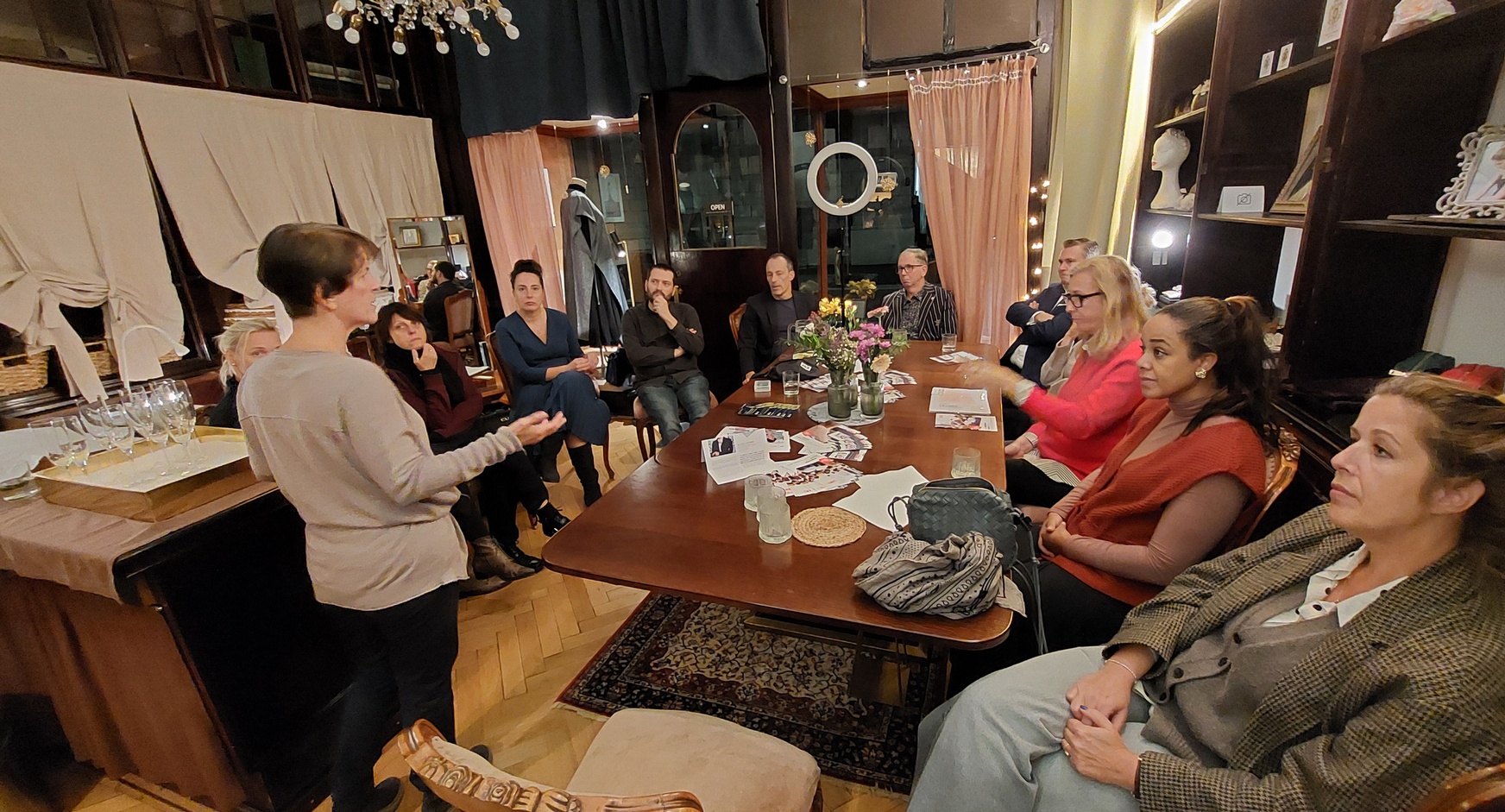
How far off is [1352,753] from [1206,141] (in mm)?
2206

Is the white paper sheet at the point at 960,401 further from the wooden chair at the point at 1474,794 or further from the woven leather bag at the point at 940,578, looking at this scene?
the wooden chair at the point at 1474,794

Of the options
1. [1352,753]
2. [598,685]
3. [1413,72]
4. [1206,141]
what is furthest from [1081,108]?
[598,685]

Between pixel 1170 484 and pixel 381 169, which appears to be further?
pixel 381 169

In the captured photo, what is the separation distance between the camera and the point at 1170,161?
9.21ft

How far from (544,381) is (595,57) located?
222 cm

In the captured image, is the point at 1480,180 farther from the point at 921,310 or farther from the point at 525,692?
the point at 525,692

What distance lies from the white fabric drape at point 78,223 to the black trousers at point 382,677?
85.1 inches

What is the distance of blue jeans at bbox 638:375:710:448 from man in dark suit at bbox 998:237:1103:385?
5.21 ft

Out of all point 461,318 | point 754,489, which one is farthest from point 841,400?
point 461,318

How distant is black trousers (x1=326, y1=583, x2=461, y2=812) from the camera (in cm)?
143

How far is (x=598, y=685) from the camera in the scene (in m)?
2.02

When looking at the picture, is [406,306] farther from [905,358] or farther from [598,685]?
[905,358]

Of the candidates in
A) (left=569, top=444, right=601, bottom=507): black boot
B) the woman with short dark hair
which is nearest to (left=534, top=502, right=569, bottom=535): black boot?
the woman with short dark hair

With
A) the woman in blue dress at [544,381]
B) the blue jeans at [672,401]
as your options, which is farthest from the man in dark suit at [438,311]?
the blue jeans at [672,401]
